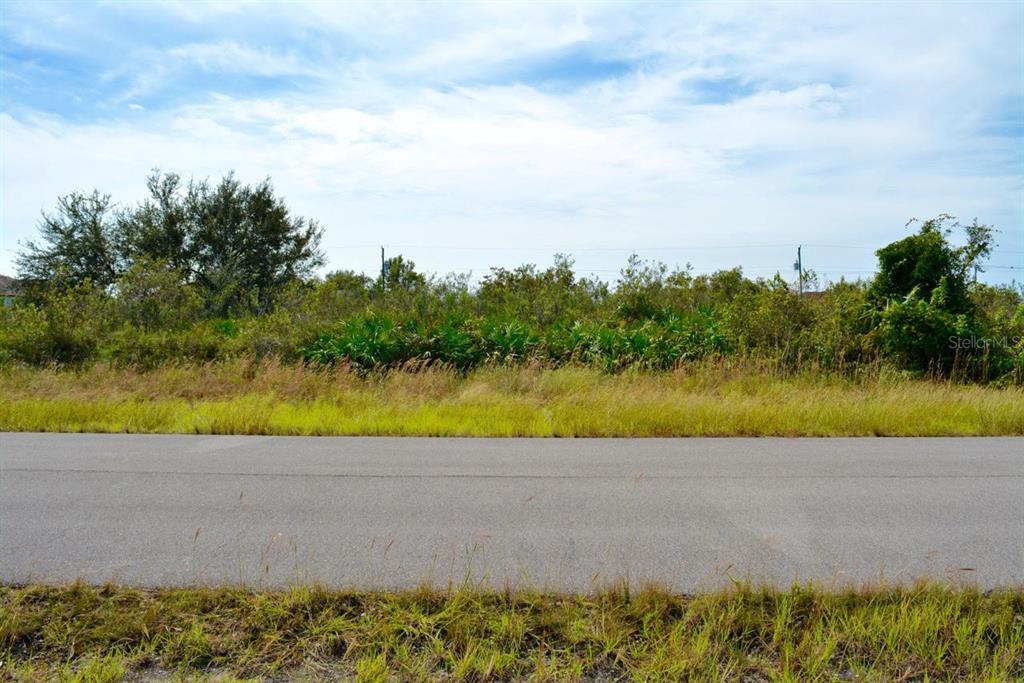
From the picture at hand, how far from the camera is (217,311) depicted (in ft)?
90.6

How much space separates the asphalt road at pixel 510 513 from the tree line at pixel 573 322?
8173 millimetres

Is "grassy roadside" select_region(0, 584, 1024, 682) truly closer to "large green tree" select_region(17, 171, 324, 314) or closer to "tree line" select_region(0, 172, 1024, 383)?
"tree line" select_region(0, 172, 1024, 383)

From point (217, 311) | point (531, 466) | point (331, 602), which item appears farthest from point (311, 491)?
point (217, 311)

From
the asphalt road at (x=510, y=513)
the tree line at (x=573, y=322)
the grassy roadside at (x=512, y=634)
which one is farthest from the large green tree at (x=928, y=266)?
the grassy roadside at (x=512, y=634)

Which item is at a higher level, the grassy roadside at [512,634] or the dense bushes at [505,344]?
the dense bushes at [505,344]

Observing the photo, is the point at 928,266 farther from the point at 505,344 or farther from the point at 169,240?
the point at 169,240

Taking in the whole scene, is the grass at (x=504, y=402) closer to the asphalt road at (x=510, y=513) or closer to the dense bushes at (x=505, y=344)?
the dense bushes at (x=505, y=344)

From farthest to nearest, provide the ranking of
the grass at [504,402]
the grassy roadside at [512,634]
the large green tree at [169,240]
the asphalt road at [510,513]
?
the large green tree at [169,240] < the grass at [504,402] < the asphalt road at [510,513] < the grassy roadside at [512,634]

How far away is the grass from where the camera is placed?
1189 centimetres

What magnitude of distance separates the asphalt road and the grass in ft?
4.77

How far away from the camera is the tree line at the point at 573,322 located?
18.0 m

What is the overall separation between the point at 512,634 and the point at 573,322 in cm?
1760

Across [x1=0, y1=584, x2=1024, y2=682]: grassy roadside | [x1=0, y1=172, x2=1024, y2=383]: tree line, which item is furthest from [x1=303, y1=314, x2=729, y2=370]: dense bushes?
[x1=0, y1=584, x2=1024, y2=682]: grassy roadside

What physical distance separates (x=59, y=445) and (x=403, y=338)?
9759 millimetres
